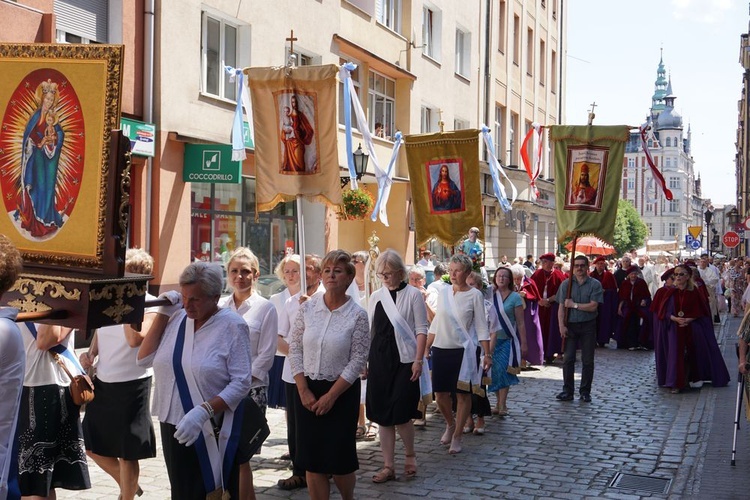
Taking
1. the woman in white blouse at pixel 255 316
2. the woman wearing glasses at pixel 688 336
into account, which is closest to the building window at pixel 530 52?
the woman wearing glasses at pixel 688 336

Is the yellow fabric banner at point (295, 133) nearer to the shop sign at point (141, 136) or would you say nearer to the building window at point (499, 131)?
the shop sign at point (141, 136)

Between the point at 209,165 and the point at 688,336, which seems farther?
the point at 209,165

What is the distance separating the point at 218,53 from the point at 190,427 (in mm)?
14207

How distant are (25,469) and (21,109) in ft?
7.58

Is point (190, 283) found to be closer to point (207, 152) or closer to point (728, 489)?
point (728, 489)

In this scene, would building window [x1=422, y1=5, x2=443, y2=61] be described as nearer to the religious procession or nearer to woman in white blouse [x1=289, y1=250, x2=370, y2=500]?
the religious procession

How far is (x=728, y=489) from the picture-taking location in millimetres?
7453

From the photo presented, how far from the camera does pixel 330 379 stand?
6.05m

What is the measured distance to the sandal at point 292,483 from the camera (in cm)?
723

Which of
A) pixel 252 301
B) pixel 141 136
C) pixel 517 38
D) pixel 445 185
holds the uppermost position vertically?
pixel 517 38

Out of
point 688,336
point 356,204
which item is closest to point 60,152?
point 688,336

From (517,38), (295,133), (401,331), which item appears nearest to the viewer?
(401,331)

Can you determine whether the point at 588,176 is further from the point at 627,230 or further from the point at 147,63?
the point at 627,230

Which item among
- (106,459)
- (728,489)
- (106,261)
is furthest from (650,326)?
(106,261)
